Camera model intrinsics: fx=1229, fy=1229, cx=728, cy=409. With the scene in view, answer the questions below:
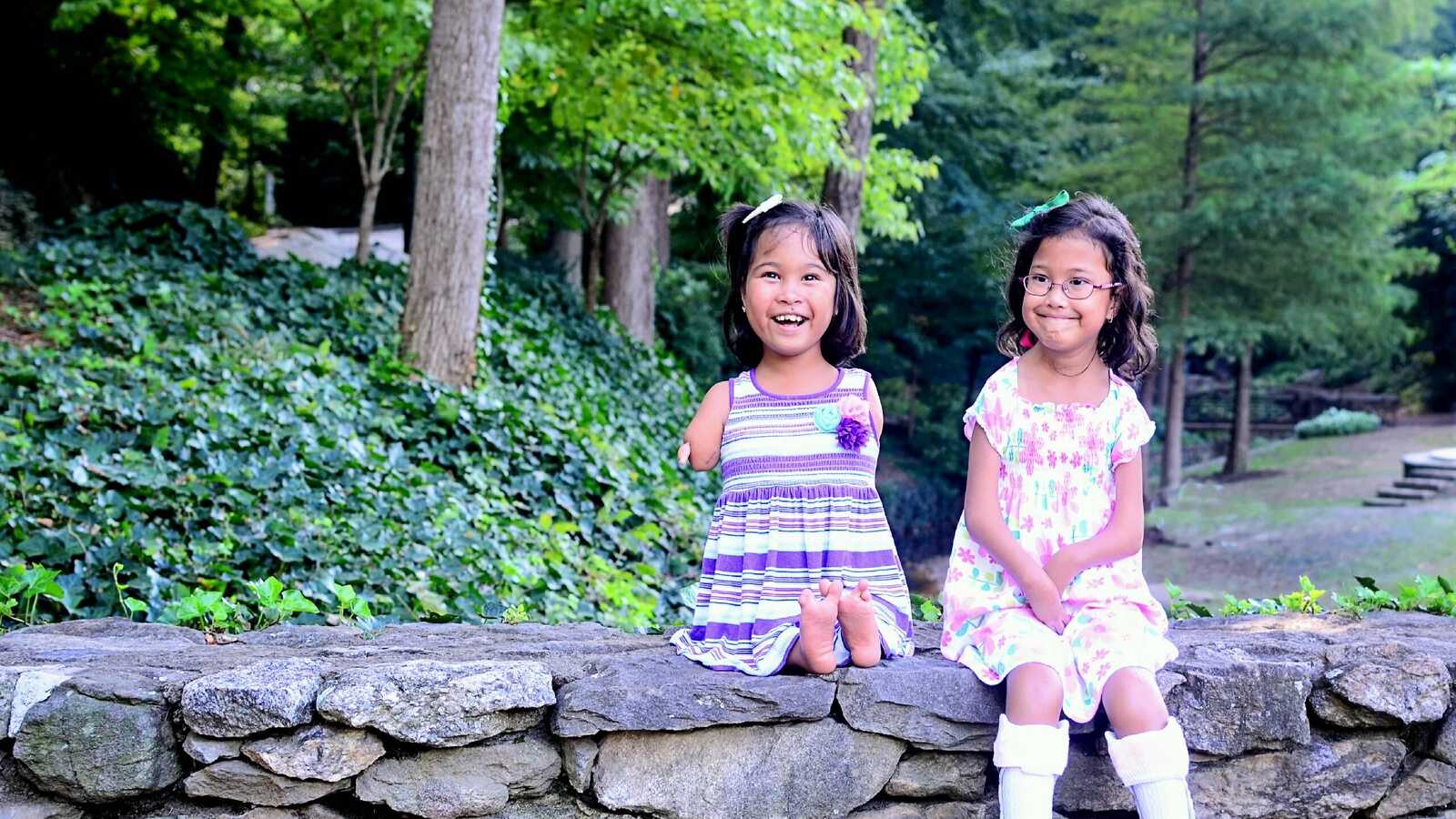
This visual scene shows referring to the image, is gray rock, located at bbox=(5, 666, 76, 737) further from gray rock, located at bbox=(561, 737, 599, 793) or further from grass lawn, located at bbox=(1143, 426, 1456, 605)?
grass lawn, located at bbox=(1143, 426, 1456, 605)

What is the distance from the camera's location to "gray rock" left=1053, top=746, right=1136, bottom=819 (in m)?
2.65

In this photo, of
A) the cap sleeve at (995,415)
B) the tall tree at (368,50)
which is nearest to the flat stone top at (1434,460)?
the tall tree at (368,50)

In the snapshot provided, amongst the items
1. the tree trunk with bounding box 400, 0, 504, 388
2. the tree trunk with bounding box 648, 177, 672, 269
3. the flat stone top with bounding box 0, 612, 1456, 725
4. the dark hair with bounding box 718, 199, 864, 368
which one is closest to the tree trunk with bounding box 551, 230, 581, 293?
the tree trunk with bounding box 648, 177, 672, 269

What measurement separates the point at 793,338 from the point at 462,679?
40.0 inches

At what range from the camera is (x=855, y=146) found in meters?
9.13

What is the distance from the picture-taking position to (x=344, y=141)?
16891 millimetres

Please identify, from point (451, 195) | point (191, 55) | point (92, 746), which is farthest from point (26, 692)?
point (191, 55)

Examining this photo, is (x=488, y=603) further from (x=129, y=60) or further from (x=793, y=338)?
(x=129, y=60)

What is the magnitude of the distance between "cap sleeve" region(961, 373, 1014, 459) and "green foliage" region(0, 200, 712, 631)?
198 cm

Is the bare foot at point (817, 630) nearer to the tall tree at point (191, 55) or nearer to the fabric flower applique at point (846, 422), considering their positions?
the fabric flower applique at point (846, 422)

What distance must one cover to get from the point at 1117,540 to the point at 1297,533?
11407mm

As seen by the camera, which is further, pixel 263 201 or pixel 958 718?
pixel 263 201

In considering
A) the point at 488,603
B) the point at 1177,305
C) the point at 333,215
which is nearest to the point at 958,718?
the point at 488,603

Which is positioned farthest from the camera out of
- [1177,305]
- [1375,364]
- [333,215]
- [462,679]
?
[1375,364]
